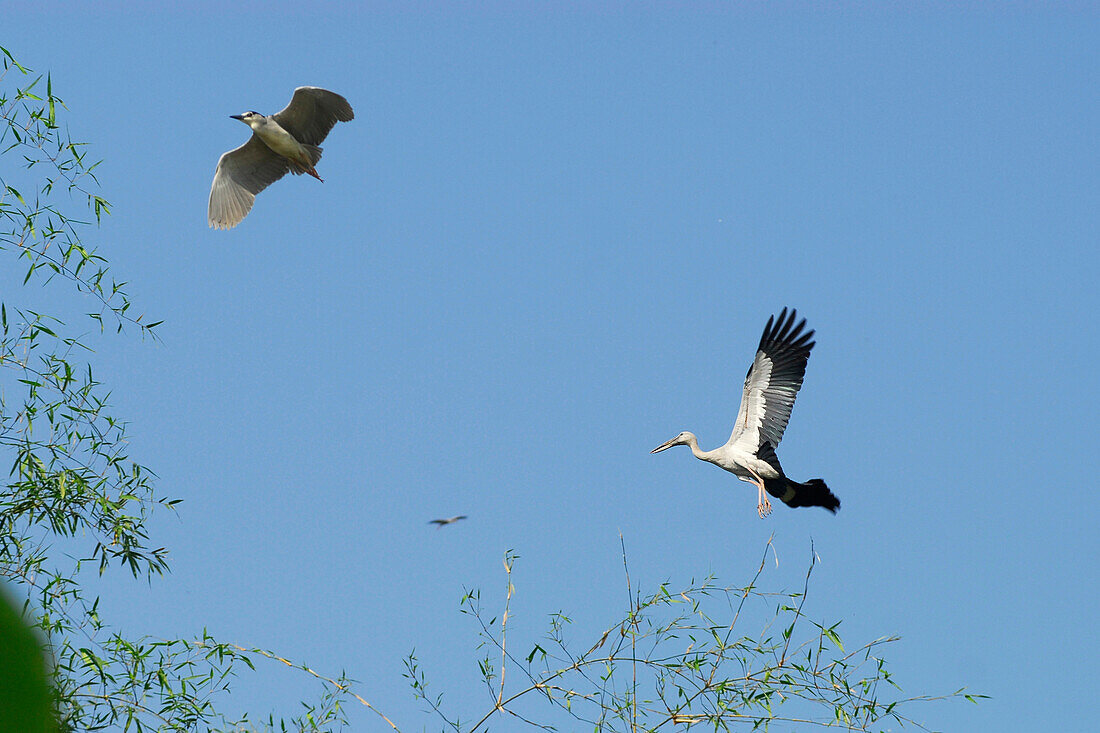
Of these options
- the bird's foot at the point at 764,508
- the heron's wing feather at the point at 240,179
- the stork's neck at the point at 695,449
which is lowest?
the bird's foot at the point at 764,508

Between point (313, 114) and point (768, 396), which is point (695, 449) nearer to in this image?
point (768, 396)

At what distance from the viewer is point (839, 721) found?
3.93 meters

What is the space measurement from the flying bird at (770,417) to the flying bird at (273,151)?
3.04m

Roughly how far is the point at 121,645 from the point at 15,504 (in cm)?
58

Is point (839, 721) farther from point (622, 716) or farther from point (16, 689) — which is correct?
point (16, 689)

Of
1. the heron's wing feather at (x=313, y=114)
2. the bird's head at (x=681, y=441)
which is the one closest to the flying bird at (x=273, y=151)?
the heron's wing feather at (x=313, y=114)

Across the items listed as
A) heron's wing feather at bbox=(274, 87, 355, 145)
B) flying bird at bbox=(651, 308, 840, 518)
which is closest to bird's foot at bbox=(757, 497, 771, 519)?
flying bird at bbox=(651, 308, 840, 518)

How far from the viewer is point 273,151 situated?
7.97 m

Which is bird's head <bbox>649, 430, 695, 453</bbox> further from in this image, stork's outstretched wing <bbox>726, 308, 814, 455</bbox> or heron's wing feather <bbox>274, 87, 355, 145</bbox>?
heron's wing feather <bbox>274, 87, 355, 145</bbox>

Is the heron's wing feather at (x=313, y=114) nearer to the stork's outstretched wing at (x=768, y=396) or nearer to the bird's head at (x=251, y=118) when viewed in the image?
the bird's head at (x=251, y=118)

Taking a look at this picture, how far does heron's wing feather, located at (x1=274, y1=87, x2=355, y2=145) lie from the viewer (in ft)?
24.5

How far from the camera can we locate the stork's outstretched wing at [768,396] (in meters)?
7.56

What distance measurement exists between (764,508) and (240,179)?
4033 mm

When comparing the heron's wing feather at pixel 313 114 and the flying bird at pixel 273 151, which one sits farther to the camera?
the flying bird at pixel 273 151
